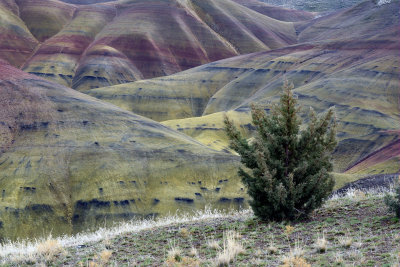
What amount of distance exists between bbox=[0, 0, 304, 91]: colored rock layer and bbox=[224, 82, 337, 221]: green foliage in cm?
10311

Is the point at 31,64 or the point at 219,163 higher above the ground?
the point at 219,163

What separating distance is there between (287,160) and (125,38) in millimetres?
129827

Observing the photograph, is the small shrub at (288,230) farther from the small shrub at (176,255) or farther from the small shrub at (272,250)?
the small shrub at (176,255)

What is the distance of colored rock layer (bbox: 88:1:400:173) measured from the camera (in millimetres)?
61597

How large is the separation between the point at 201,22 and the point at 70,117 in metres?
109

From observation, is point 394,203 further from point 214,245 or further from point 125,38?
point 125,38

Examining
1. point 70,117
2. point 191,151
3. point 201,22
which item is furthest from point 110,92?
point 201,22

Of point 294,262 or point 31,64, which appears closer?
point 294,262

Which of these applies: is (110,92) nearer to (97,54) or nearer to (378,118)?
(97,54)

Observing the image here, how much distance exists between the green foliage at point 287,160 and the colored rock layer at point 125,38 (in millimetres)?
103112

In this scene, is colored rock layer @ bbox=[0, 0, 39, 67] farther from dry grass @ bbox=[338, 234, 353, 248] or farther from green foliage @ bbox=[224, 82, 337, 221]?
dry grass @ bbox=[338, 234, 353, 248]

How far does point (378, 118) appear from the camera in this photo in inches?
2470

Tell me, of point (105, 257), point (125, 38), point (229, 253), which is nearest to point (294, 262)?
point (229, 253)

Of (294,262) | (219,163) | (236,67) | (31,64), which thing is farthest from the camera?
(31,64)
